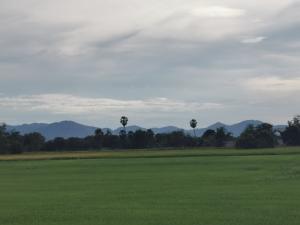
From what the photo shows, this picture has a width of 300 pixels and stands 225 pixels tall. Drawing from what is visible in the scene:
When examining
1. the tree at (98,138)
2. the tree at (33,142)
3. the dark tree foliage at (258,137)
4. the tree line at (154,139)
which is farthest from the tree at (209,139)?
the tree at (33,142)

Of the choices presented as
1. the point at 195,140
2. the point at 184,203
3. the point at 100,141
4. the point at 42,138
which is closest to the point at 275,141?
the point at 195,140

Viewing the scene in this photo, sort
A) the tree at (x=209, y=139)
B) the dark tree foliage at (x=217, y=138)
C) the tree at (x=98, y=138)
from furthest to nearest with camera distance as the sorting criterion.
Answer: the tree at (x=98, y=138) < the tree at (x=209, y=139) < the dark tree foliage at (x=217, y=138)

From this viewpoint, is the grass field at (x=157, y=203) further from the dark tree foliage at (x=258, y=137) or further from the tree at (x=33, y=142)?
the tree at (x=33, y=142)

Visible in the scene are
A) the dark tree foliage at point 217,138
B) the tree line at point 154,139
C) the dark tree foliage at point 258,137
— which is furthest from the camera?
the dark tree foliage at point 217,138

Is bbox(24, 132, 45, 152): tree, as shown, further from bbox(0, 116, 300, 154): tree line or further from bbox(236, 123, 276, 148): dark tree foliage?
bbox(236, 123, 276, 148): dark tree foliage

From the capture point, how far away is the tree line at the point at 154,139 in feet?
449

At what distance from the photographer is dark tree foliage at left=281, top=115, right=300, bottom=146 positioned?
14750 centimetres

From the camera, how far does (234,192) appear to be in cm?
2519

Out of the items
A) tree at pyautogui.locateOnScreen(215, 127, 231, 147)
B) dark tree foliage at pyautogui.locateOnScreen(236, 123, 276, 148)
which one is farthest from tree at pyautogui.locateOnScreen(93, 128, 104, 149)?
dark tree foliage at pyautogui.locateOnScreen(236, 123, 276, 148)

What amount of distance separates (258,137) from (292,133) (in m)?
17.0

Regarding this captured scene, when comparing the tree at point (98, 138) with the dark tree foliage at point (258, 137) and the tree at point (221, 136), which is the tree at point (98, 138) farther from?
the dark tree foliage at point (258, 137)

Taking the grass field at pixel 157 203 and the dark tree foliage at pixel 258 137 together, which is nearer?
the grass field at pixel 157 203

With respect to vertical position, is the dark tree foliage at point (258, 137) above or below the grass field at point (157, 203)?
above

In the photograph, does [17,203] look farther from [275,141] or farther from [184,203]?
[275,141]
